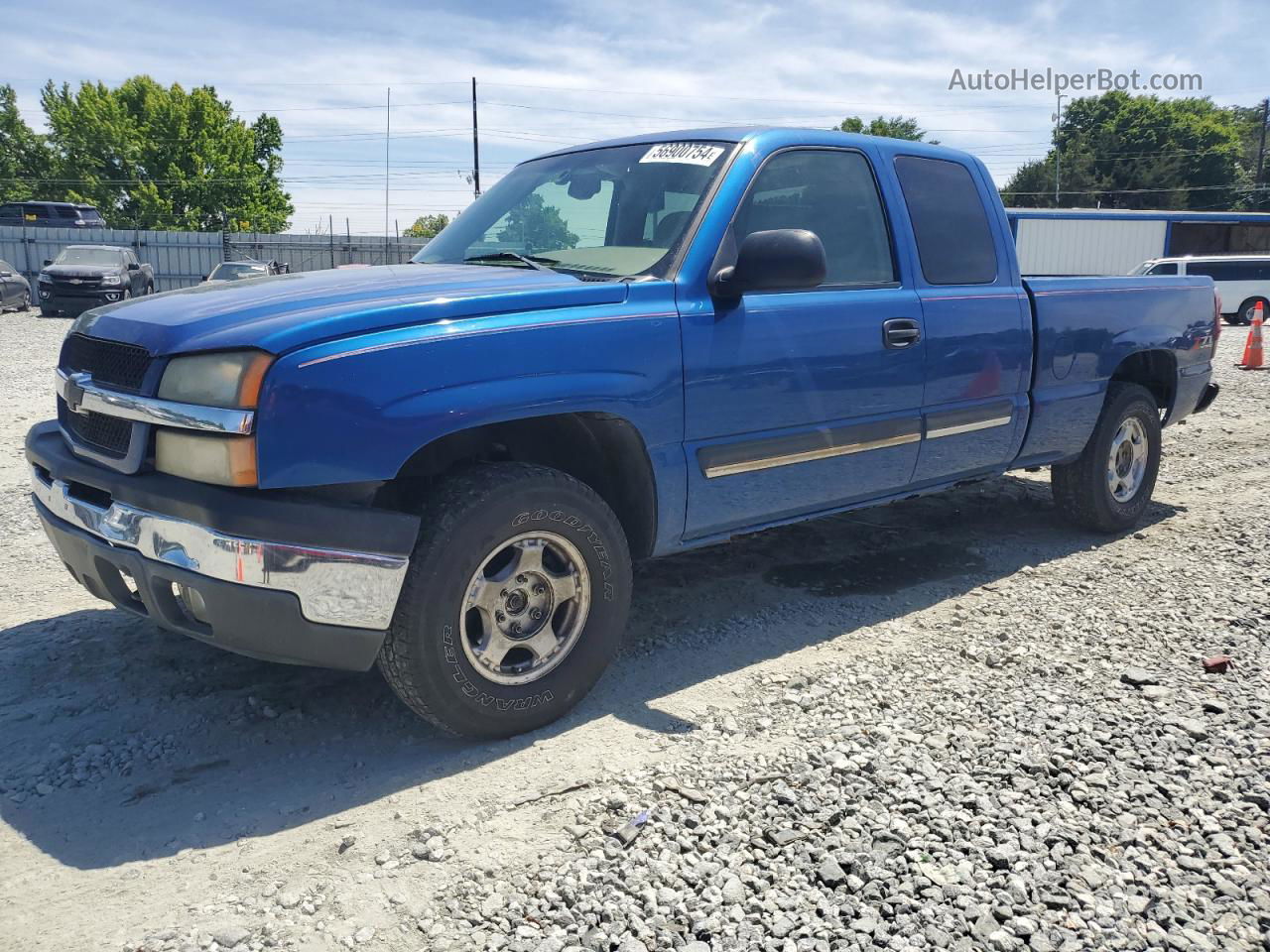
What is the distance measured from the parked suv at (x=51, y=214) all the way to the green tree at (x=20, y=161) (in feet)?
100

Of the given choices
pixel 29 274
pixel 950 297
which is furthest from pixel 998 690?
pixel 29 274

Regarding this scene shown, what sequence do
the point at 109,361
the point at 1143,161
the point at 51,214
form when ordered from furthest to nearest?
1. the point at 1143,161
2. the point at 51,214
3. the point at 109,361

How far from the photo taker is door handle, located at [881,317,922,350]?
413cm

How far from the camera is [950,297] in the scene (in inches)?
175

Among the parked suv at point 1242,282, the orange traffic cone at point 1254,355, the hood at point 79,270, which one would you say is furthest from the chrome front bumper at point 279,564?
the parked suv at point 1242,282

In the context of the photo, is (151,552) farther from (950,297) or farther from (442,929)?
(950,297)

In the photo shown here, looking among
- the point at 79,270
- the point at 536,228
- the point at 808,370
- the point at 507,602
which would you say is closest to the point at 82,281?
the point at 79,270

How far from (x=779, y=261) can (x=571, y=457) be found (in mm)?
997

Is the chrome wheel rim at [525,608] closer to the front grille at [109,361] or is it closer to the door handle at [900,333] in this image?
the front grille at [109,361]

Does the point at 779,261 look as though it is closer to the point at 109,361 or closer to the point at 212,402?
the point at 212,402

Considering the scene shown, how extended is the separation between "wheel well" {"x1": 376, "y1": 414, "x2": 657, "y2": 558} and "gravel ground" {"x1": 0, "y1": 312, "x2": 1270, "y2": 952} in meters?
0.67

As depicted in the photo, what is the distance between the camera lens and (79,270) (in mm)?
22125

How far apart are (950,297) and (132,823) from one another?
12.1ft

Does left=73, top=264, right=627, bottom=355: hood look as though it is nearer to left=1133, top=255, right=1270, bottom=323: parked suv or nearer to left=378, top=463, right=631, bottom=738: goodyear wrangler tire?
left=378, top=463, right=631, bottom=738: goodyear wrangler tire
